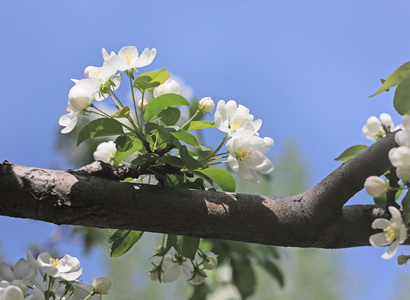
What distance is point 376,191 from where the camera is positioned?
0.78m

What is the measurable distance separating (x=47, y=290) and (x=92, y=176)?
8.9 inches

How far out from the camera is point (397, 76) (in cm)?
82

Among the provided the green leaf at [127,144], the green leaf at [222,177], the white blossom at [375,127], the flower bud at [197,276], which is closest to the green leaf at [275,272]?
the white blossom at [375,127]

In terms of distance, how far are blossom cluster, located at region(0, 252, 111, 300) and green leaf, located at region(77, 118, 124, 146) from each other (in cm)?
23

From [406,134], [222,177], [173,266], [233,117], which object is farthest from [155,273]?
[406,134]

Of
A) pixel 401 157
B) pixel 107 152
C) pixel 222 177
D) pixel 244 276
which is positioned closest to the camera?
pixel 401 157

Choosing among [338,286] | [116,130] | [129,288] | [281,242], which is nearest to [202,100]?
[116,130]

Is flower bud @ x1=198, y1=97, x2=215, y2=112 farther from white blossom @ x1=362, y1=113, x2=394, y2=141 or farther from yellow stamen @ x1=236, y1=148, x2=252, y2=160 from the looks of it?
white blossom @ x1=362, y1=113, x2=394, y2=141

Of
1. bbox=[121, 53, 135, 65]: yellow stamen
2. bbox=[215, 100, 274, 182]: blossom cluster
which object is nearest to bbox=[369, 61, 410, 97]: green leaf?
bbox=[215, 100, 274, 182]: blossom cluster

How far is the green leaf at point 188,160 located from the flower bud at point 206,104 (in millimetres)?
136

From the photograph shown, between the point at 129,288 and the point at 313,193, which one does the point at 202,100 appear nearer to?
the point at 313,193

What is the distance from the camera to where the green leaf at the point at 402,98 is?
81 centimetres

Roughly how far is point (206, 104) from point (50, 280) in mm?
448

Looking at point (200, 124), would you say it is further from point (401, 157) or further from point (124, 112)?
point (401, 157)
